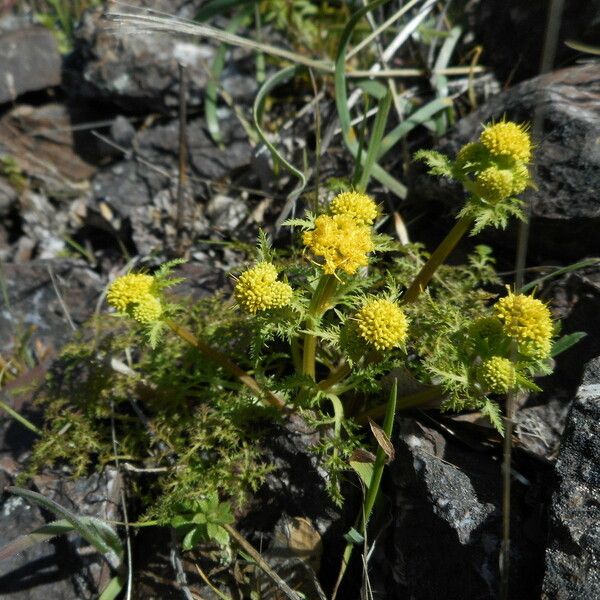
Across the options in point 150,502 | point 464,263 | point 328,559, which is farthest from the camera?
point 464,263

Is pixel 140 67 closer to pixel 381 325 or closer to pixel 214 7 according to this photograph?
pixel 214 7

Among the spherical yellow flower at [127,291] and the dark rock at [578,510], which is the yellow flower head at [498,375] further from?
the spherical yellow flower at [127,291]

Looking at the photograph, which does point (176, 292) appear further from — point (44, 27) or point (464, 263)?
point (44, 27)

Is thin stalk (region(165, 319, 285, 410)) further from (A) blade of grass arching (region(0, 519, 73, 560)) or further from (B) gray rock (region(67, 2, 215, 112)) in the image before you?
(B) gray rock (region(67, 2, 215, 112))

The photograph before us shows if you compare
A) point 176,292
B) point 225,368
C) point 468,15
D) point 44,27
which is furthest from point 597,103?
point 44,27

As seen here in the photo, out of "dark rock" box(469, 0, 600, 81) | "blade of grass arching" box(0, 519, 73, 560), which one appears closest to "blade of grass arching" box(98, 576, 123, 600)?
"blade of grass arching" box(0, 519, 73, 560)

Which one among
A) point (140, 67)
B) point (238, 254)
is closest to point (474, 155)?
point (238, 254)
